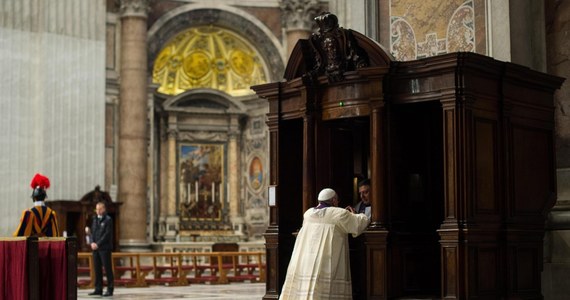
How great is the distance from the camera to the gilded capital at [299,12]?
26.0 m

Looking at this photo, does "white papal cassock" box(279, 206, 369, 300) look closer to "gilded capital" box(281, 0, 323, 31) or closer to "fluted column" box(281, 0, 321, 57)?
"fluted column" box(281, 0, 321, 57)

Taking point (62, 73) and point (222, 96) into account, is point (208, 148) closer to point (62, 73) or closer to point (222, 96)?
point (222, 96)

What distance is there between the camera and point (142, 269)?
19.7 metres

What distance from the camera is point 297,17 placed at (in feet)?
85.6

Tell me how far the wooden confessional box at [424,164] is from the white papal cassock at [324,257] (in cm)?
27

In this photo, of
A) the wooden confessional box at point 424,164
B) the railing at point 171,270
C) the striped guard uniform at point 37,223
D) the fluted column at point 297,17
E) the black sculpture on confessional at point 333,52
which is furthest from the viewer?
the fluted column at point 297,17

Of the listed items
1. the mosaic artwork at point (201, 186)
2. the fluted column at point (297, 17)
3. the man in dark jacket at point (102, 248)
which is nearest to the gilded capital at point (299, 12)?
the fluted column at point (297, 17)

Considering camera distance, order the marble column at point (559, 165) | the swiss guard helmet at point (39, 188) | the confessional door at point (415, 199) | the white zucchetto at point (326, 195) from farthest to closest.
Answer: the swiss guard helmet at point (39, 188)
the marble column at point (559, 165)
the confessional door at point (415, 199)
the white zucchetto at point (326, 195)

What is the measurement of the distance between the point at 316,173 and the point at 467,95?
2094 mm

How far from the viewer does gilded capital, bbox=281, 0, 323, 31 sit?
26.0m

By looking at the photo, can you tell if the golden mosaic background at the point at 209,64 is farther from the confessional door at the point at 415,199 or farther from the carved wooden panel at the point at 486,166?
the carved wooden panel at the point at 486,166

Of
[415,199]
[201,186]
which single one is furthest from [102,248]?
[201,186]

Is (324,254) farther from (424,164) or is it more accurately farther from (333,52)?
(333,52)

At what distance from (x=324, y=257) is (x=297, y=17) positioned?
646 inches
